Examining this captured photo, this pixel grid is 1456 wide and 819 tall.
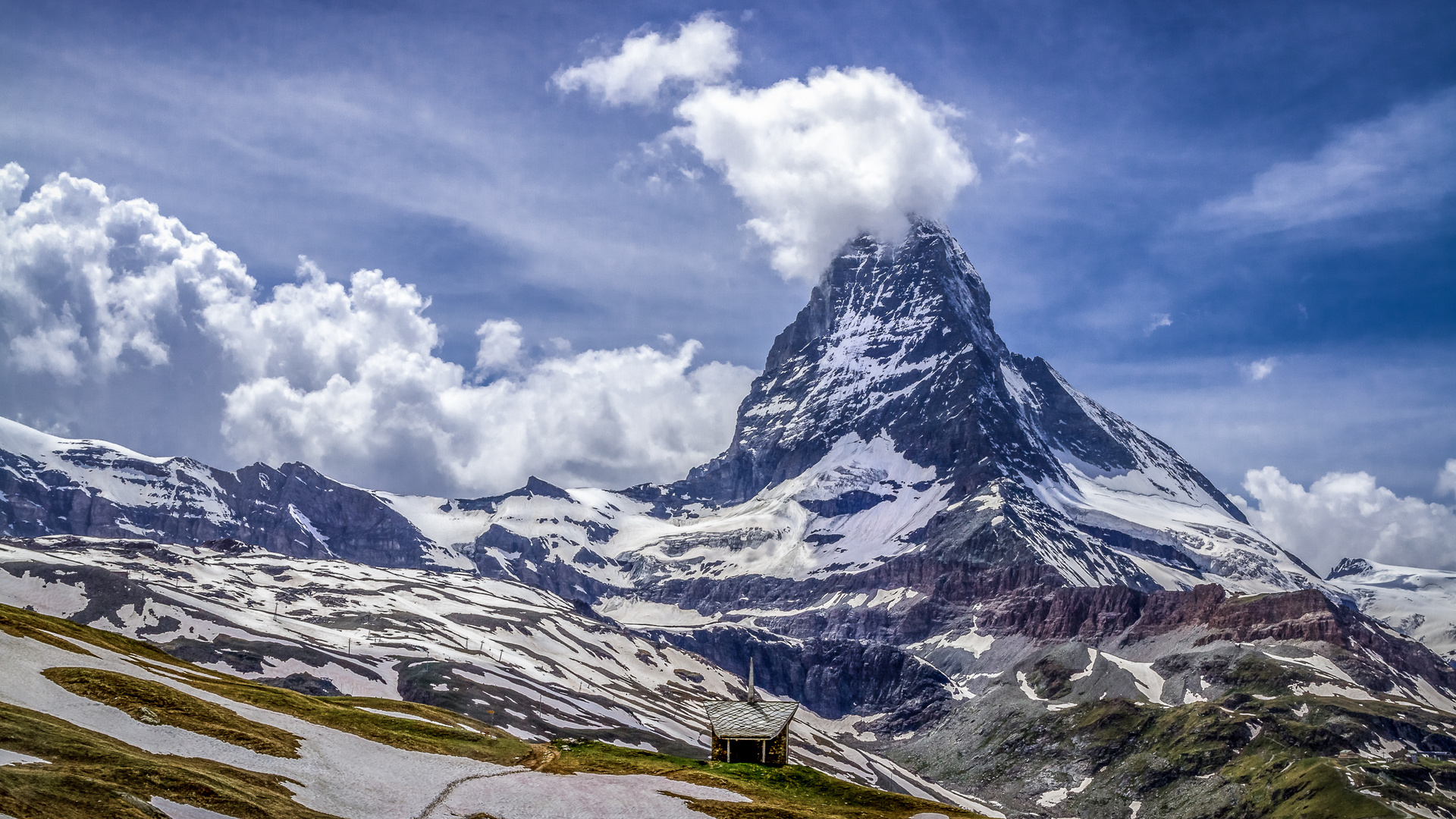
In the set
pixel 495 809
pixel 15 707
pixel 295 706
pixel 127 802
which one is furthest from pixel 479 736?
pixel 127 802

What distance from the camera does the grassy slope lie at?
145 ft

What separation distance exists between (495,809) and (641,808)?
28.1 feet

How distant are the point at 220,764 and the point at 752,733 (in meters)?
43.9

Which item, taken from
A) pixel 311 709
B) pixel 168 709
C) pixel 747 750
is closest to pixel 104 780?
pixel 168 709

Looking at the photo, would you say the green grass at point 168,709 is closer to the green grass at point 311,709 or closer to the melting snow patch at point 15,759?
the green grass at point 311,709

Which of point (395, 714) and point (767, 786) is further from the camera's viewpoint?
point (395, 714)

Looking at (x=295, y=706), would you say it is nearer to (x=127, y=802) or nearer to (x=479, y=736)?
(x=479, y=736)

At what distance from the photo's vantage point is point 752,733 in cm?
9056

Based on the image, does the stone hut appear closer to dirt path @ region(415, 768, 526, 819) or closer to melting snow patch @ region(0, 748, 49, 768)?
dirt path @ region(415, 768, 526, 819)

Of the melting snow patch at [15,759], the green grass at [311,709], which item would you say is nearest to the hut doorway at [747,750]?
the green grass at [311,709]

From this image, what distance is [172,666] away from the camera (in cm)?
9381

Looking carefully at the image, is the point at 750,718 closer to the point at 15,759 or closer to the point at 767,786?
the point at 767,786

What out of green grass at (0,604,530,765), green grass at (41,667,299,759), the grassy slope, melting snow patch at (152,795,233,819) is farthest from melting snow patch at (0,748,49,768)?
green grass at (0,604,530,765)

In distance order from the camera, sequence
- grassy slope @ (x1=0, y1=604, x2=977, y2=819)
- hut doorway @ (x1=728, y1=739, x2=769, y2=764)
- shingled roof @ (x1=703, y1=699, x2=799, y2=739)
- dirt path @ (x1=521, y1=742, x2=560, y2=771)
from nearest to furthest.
Answer: 1. grassy slope @ (x1=0, y1=604, x2=977, y2=819)
2. dirt path @ (x1=521, y1=742, x2=560, y2=771)
3. shingled roof @ (x1=703, y1=699, x2=799, y2=739)
4. hut doorway @ (x1=728, y1=739, x2=769, y2=764)
